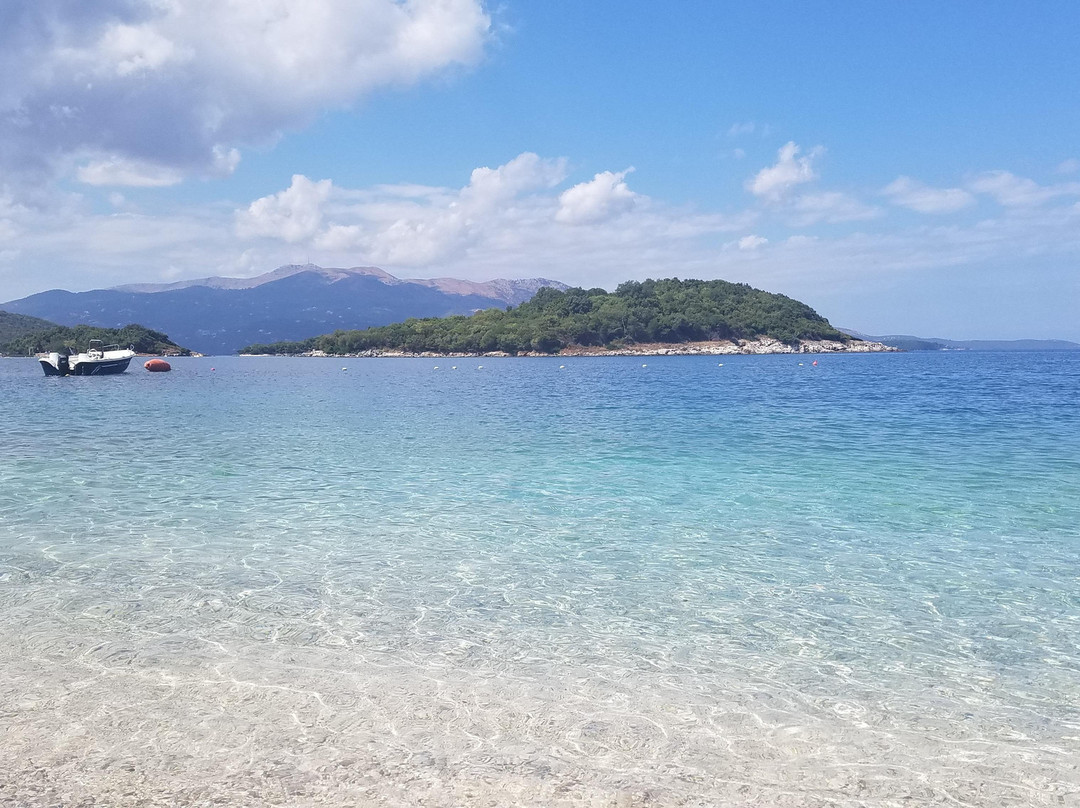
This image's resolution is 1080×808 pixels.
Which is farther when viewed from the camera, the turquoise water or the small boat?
the small boat

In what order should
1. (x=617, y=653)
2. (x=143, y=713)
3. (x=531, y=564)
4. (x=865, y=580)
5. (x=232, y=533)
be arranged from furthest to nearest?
(x=232, y=533)
(x=531, y=564)
(x=865, y=580)
(x=617, y=653)
(x=143, y=713)

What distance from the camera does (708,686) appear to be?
23.9 feet

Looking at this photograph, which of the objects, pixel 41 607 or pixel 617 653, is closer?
pixel 617 653

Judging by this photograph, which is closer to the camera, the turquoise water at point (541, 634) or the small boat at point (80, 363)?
the turquoise water at point (541, 634)

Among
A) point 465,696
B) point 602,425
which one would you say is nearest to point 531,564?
point 465,696

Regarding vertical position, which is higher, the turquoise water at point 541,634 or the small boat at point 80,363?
the small boat at point 80,363

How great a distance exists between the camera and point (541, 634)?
8.70 meters

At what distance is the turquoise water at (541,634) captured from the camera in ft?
18.3

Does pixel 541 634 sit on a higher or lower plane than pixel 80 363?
lower

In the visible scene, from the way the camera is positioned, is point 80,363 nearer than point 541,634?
No

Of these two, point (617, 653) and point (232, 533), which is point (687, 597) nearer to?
point (617, 653)

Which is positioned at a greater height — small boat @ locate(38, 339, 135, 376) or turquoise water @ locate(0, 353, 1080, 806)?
small boat @ locate(38, 339, 135, 376)

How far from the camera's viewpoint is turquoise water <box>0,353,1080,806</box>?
5.59 metres

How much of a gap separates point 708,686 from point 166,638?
234 inches
